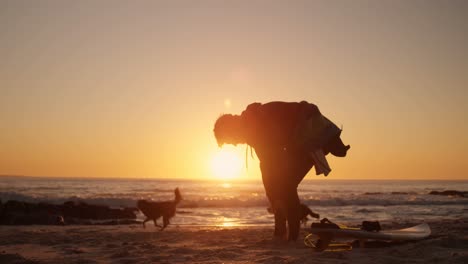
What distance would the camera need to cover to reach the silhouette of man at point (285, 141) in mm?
6016

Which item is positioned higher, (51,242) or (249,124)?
(249,124)

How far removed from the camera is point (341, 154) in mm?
6234

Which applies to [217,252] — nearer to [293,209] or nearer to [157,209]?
[293,209]

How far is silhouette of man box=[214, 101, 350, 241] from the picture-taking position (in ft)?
19.7

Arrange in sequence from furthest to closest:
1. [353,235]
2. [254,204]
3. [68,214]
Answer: [254,204] < [68,214] < [353,235]

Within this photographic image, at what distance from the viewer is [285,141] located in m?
6.16

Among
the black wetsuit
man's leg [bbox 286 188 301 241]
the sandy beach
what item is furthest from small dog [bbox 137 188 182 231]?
man's leg [bbox 286 188 301 241]

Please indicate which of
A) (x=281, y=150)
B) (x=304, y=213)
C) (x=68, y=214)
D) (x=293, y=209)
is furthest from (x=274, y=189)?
(x=68, y=214)

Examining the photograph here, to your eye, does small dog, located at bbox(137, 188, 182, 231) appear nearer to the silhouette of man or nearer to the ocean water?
the ocean water

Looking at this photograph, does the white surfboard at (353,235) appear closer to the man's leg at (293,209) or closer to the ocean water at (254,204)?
the man's leg at (293,209)

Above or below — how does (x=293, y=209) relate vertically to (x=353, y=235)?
above

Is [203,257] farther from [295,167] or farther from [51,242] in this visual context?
[51,242]

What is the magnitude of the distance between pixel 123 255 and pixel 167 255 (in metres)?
0.54

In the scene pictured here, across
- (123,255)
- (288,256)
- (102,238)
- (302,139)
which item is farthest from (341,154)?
(102,238)
